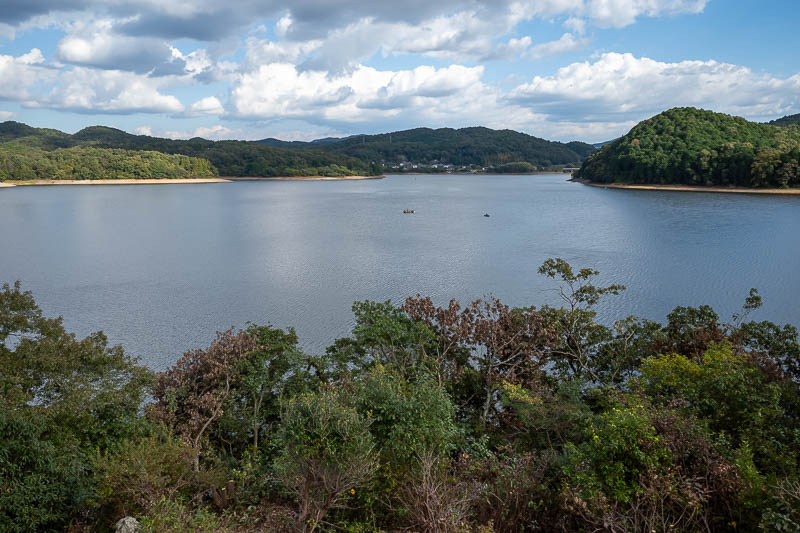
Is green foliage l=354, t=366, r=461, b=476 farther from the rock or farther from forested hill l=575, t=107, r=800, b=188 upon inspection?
forested hill l=575, t=107, r=800, b=188

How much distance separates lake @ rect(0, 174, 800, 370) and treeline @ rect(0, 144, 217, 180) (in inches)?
2147

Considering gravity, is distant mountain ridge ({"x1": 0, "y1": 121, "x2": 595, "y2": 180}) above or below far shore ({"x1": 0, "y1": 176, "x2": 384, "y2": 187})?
above

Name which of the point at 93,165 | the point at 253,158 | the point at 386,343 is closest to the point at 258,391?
the point at 386,343

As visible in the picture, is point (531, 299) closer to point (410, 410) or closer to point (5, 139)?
point (410, 410)

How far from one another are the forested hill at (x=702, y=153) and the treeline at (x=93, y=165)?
98420mm

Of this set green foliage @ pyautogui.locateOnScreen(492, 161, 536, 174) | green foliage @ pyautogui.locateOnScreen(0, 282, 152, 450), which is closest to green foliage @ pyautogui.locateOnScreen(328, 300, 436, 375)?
green foliage @ pyautogui.locateOnScreen(0, 282, 152, 450)

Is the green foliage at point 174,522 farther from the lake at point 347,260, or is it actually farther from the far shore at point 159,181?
the far shore at point 159,181

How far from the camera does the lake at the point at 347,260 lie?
2184cm

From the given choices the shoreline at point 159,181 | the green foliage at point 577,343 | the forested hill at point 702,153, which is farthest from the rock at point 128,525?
the shoreline at point 159,181

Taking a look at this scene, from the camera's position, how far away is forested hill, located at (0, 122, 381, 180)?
369 feet

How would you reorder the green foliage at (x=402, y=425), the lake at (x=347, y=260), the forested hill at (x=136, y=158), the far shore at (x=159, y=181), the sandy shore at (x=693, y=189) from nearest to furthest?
the green foliage at (x=402, y=425), the lake at (x=347, y=260), the sandy shore at (x=693, y=189), the far shore at (x=159, y=181), the forested hill at (x=136, y=158)

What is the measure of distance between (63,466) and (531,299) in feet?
61.8

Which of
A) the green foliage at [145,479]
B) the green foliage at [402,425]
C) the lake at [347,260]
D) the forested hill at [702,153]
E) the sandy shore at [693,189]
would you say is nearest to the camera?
the green foliage at [145,479]

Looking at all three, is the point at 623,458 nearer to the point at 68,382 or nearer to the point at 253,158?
the point at 68,382
